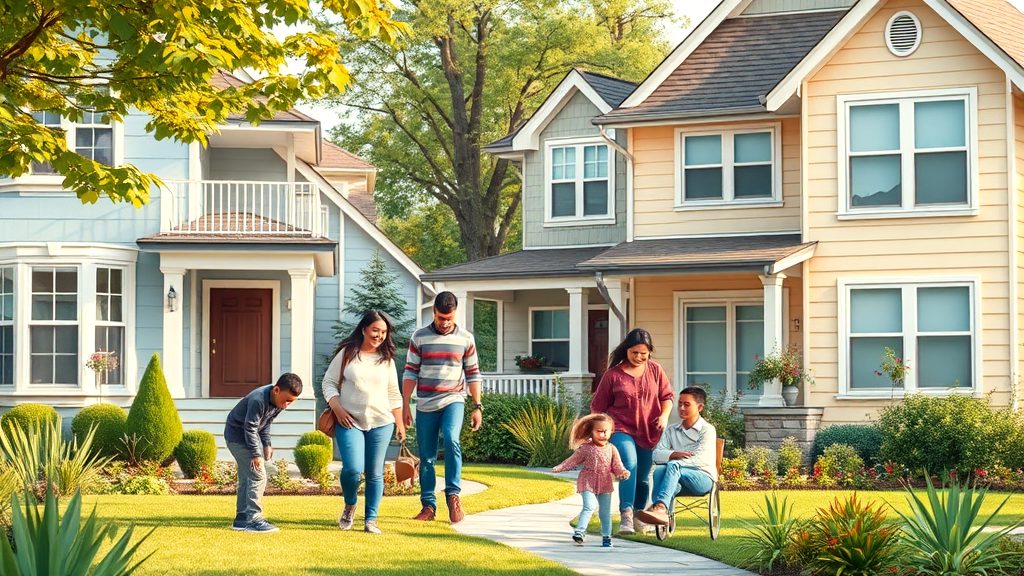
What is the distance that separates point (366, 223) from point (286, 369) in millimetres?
7203

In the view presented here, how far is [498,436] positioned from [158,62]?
1355 centimetres

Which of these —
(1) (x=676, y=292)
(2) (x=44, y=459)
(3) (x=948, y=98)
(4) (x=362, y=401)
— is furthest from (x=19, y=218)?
(3) (x=948, y=98)

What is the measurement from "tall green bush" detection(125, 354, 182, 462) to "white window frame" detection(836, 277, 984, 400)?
394 inches

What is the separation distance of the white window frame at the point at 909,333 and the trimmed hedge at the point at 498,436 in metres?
5.01

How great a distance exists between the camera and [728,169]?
73.4 ft

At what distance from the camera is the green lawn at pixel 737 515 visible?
33.8 feet

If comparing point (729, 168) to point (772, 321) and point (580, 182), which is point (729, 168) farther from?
point (580, 182)

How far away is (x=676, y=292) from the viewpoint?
2300cm

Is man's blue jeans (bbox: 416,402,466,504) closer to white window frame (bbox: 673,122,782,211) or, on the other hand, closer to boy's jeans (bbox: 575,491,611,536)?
boy's jeans (bbox: 575,491,611,536)

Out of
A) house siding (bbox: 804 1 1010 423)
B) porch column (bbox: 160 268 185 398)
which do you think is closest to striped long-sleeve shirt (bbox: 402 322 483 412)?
house siding (bbox: 804 1 1010 423)

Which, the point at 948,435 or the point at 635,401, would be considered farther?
the point at 948,435

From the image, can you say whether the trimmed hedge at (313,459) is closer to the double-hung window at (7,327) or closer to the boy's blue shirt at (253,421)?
the boy's blue shirt at (253,421)

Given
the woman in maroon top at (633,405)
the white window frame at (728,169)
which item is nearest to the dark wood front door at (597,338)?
the white window frame at (728,169)

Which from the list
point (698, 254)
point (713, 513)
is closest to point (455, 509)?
point (713, 513)
